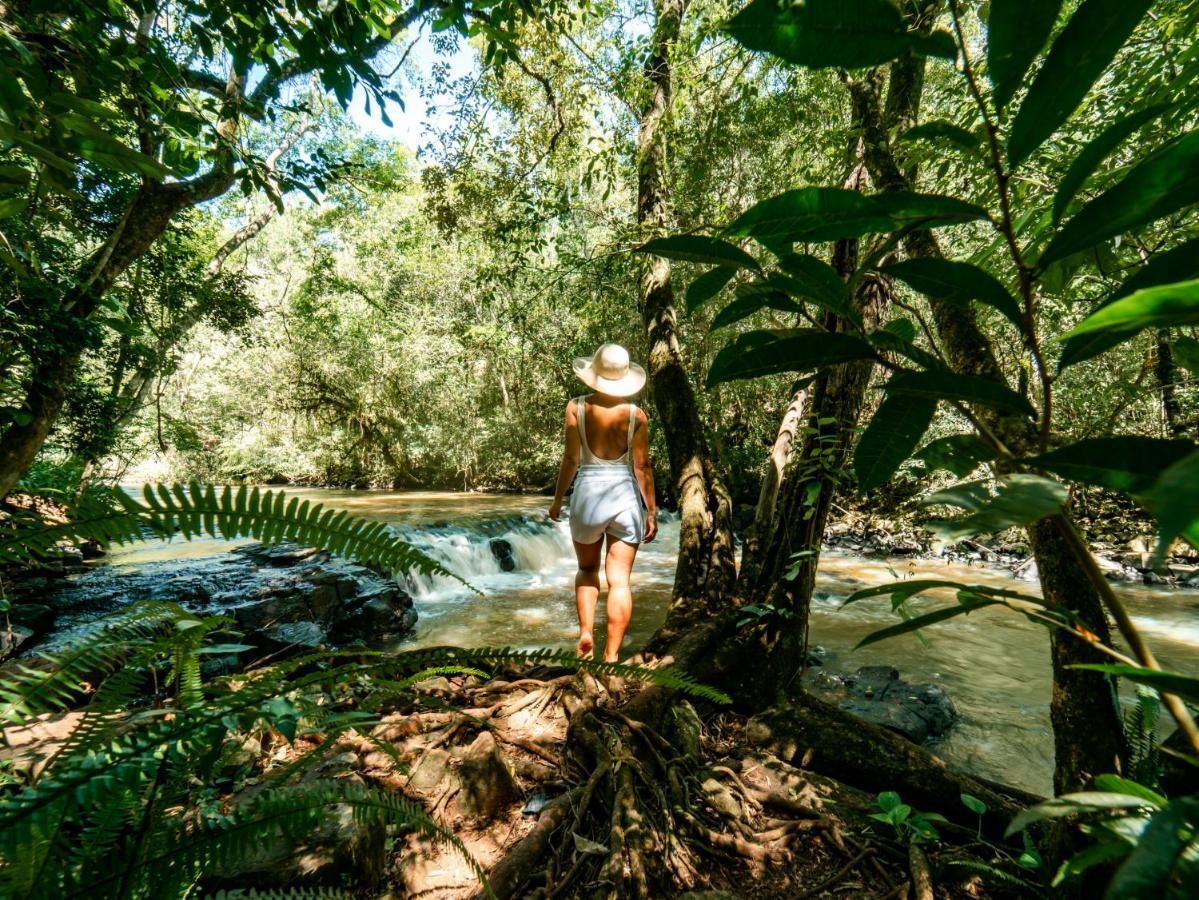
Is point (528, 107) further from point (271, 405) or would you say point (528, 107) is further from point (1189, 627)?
point (271, 405)

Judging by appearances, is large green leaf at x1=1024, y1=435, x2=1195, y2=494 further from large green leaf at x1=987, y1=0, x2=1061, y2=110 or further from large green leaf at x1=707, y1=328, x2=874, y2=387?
large green leaf at x1=987, y1=0, x2=1061, y2=110

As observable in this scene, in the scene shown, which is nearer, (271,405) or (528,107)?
(528,107)

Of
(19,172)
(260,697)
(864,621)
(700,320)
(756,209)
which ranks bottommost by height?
(864,621)

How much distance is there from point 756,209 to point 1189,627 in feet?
29.9

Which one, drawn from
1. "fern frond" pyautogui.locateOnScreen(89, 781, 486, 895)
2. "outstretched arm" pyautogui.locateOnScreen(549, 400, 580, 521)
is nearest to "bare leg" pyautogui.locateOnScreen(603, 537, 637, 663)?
"outstretched arm" pyautogui.locateOnScreen(549, 400, 580, 521)

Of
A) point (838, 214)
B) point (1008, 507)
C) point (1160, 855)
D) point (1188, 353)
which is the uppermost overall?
point (838, 214)

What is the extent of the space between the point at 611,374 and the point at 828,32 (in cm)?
286

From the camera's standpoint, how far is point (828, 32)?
0.61m

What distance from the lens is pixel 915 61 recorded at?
291 cm

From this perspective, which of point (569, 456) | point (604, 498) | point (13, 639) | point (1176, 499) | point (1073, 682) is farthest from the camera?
point (13, 639)

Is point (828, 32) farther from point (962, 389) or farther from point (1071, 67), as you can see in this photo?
point (962, 389)

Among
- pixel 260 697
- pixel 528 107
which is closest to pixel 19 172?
pixel 260 697

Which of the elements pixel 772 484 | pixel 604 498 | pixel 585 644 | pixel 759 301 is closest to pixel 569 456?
pixel 604 498

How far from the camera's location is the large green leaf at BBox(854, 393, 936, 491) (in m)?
0.72
